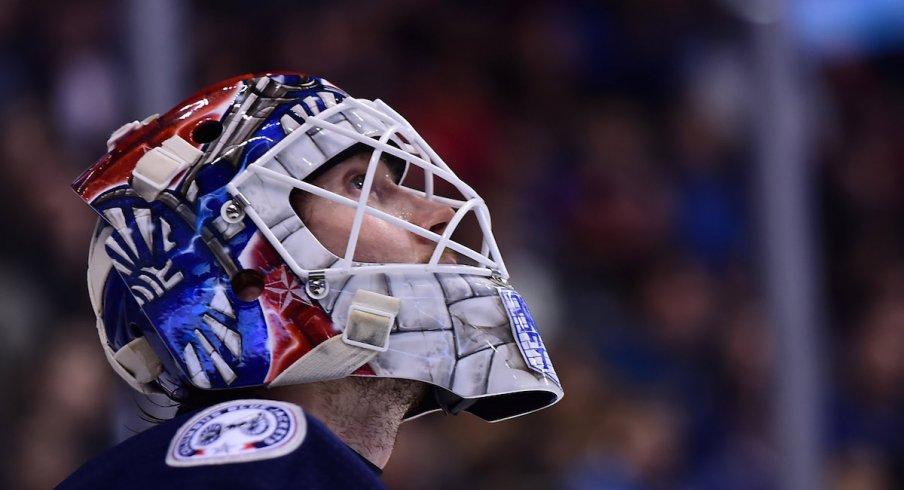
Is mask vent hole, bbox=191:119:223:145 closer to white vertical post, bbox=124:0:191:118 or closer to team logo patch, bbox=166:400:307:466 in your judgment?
team logo patch, bbox=166:400:307:466

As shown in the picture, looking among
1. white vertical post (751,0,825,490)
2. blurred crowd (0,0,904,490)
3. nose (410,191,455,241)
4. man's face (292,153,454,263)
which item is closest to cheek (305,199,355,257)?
man's face (292,153,454,263)

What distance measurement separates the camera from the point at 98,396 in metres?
3.07

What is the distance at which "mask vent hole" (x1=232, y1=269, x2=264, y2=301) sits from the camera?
62.3 inches

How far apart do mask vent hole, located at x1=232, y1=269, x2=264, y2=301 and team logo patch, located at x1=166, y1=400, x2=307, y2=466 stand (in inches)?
7.9

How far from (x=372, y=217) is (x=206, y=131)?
23 centimetres

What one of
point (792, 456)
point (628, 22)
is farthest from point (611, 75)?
point (792, 456)

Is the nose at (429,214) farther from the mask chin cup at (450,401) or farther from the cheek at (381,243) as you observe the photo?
the mask chin cup at (450,401)

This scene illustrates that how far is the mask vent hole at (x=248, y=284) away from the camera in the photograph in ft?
5.19

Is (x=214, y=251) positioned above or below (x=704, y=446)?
above

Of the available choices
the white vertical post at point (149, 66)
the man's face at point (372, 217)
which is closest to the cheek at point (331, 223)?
the man's face at point (372, 217)

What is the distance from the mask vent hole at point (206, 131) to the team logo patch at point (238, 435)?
15.8 inches

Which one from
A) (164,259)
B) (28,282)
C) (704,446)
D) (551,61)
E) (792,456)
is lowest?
(704,446)

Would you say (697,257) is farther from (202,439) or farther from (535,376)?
(202,439)

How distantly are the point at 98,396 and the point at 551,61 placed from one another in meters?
2.31
